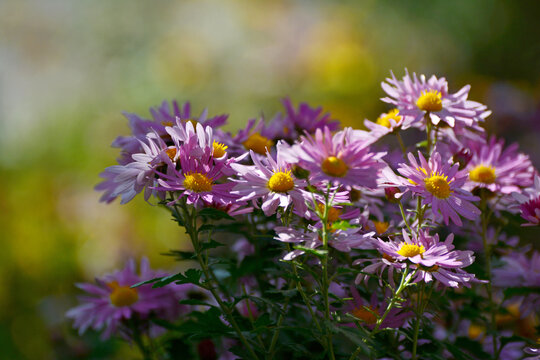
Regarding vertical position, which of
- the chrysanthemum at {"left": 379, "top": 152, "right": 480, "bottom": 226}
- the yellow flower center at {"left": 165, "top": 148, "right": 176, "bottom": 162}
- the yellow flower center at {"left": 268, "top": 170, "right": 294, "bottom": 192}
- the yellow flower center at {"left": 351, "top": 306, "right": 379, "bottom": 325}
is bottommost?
the yellow flower center at {"left": 351, "top": 306, "right": 379, "bottom": 325}

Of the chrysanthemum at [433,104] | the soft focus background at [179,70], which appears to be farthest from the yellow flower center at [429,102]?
the soft focus background at [179,70]

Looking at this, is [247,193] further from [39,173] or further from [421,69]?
[421,69]

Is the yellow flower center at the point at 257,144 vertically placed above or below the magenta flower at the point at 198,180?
above

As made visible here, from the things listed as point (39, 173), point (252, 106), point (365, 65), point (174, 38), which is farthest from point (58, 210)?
point (365, 65)

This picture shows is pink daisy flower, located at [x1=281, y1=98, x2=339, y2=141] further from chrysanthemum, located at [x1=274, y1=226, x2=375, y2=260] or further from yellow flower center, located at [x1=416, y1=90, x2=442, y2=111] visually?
chrysanthemum, located at [x1=274, y1=226, x2=375, y2=260]

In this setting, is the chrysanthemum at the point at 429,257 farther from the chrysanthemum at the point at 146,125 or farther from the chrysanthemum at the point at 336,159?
the chrysanthemum at the point at 146,125

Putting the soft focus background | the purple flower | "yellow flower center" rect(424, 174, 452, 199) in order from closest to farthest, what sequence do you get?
"yellow flower center" rect(424, 174, 452, 199)
the purple flower
the soft focus background

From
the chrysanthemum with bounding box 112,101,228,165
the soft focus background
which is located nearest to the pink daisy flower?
the chrysanthemum with bounding box 112,101,228,165
